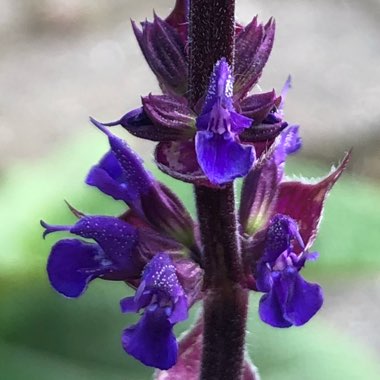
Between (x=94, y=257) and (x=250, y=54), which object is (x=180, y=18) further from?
(x=94, y=257)

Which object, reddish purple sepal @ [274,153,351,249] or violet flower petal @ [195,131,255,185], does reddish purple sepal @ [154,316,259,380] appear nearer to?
reddish purple sepal @ [274,153,351,249]

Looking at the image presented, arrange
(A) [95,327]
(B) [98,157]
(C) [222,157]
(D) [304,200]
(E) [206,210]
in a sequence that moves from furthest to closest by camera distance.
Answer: (B) [98,157]
(A) [95,327]
(D) [304,200]
(E) [206,210]
(C) [222,157]

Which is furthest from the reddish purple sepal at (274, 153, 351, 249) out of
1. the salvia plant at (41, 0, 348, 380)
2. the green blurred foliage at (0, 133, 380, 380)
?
the green blurred foliage at (0, 133, 380, 380)

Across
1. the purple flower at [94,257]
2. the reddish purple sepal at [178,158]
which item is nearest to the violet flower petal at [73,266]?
the purple flower at [94,257]

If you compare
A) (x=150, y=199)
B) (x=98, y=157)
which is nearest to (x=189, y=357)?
(x=150, y=199)

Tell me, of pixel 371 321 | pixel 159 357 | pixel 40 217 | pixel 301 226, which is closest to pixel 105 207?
pixel 40 217
